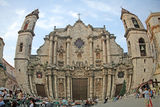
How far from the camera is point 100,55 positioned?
27.2 m

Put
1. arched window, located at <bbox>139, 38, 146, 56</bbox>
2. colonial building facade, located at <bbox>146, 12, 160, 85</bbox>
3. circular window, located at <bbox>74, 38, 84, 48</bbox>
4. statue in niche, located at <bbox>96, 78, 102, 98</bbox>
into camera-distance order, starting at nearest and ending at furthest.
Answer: colonial building facade, located at <bbox>146, 12, 160, 85</bbox> < statue in niche, located at <bbox>96, 78, 102, 98</bbox> < arched window, located at <bbox>139, 38, 146, 56</bbox> < circular window, located at <bbox>74, 38, 84, 48</bbox>

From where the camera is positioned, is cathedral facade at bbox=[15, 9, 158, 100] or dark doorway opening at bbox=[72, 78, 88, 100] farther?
dark doorway opening at bbox=[72, 78, 88, 100]

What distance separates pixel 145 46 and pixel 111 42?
6000 millimetres

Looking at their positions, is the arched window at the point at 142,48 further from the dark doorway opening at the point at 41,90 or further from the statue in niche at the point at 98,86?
the dark doorway opening at the point at 41,90

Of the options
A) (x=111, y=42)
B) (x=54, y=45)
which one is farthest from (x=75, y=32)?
(x=111, y=42)

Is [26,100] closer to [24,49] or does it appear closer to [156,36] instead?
[24,49]

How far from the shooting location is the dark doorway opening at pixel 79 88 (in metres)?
24.4

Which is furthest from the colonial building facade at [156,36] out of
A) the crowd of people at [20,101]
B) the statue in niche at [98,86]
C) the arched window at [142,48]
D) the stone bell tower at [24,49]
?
the stone bell tower at [24,49]

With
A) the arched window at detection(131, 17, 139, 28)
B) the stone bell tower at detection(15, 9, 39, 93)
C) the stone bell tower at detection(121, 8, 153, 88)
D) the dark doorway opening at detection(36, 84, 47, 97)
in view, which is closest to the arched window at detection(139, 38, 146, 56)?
the stone bell tower at detection(121, 8, 153, 88)

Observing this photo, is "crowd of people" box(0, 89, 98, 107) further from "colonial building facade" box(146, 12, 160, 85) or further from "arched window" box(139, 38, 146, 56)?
"arched window" box(139, 38, 146, 56)

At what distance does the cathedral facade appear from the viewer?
23.1m

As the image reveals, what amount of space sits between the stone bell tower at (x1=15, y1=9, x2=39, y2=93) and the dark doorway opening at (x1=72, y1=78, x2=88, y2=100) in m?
7.30

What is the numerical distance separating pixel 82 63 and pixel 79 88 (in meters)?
4.34

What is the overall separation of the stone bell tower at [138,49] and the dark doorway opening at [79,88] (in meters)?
7.71
